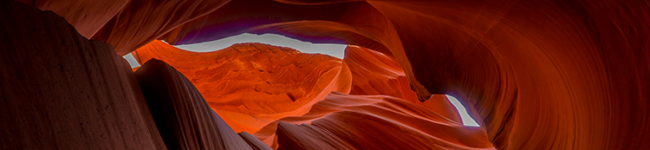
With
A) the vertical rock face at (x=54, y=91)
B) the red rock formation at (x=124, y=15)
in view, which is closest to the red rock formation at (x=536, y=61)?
the red rock formation at (x=124, y=15)

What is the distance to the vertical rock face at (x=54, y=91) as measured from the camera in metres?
0.77

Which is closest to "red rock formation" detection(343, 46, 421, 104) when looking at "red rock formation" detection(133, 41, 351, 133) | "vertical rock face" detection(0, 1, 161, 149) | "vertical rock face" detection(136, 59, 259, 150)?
"red rock formation" detection(133, 41, 351, 133)

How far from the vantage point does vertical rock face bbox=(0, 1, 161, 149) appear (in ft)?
2.54

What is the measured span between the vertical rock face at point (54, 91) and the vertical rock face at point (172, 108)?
33 centimetres

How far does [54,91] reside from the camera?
89cm

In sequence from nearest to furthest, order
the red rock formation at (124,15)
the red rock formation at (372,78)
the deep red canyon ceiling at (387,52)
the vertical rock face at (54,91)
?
the vertical rock face at (54,91) < the deep red canyon ceiling at (387,52) < the red rock formation at (124,15) < the red rock formation at (372,78)

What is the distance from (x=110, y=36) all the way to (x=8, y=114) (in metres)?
2.69

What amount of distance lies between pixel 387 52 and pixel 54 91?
270 inches

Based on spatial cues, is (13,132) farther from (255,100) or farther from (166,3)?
(255,100)

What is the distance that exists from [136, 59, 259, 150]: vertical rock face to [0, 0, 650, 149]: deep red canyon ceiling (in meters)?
0.01

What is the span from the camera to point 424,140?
5.33 metres

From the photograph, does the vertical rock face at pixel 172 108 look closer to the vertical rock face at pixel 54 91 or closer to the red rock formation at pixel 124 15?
the vertical rock face at pixel 54 91

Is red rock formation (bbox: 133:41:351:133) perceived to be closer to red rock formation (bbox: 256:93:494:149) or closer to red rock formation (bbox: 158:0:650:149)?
red rock formation (bbox: 256:93:494:149)

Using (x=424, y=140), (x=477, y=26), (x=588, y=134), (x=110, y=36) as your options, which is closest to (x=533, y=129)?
(x=588, y=134)
